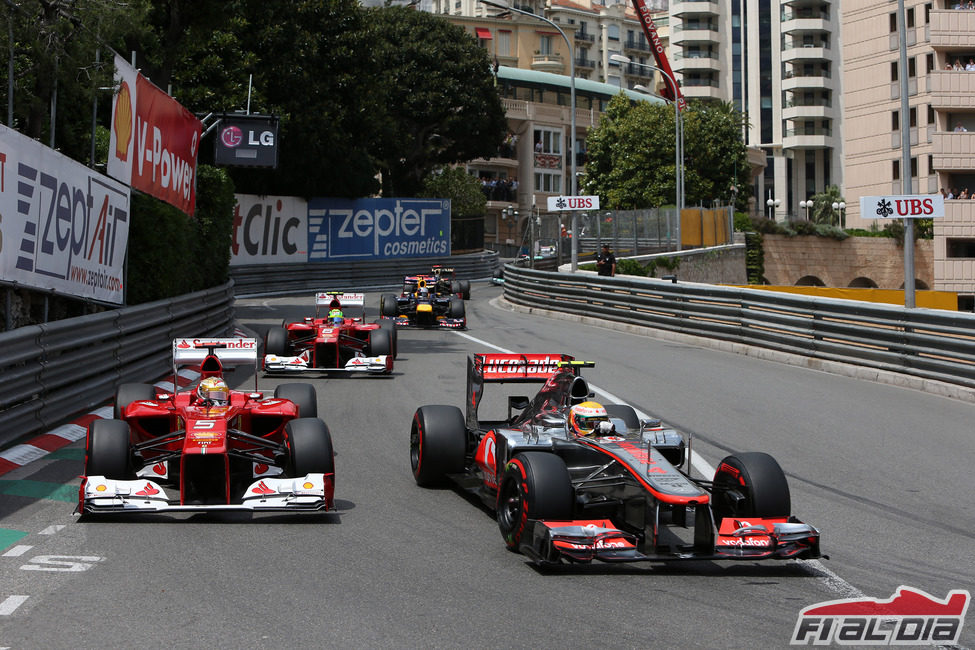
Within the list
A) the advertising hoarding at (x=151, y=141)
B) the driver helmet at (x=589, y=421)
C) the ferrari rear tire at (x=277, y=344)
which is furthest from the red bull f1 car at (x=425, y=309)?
the driver helmet at (x=589, y=421)

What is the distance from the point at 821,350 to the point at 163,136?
10679mm

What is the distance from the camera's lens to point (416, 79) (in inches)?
2406

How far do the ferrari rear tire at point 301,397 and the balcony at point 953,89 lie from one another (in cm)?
4760

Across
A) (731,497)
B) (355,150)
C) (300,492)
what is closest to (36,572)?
(300,492)

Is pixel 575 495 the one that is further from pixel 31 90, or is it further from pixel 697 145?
pixel 697 145

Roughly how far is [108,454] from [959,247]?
49.3m

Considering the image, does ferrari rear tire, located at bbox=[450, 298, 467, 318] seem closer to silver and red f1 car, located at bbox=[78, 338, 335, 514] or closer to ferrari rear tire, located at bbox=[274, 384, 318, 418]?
ferrari rear tire, located at bbox=[274, 384, 318, 418]

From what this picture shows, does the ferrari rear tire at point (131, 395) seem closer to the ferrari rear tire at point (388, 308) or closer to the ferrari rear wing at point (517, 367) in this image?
the ferrari rear wing at point (517, 367)

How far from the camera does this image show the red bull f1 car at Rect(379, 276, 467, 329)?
2517 cm

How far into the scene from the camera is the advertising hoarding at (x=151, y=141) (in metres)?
15.5

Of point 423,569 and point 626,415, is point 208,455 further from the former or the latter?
point 626,415

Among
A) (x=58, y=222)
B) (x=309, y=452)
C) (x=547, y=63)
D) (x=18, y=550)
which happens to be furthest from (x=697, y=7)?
(x=18, y=550)

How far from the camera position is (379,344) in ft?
55.1

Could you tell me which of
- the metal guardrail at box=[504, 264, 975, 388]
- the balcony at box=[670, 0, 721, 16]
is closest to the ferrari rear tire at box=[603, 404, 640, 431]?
the metal guardrail at box=[504, 264, 975, 388]
